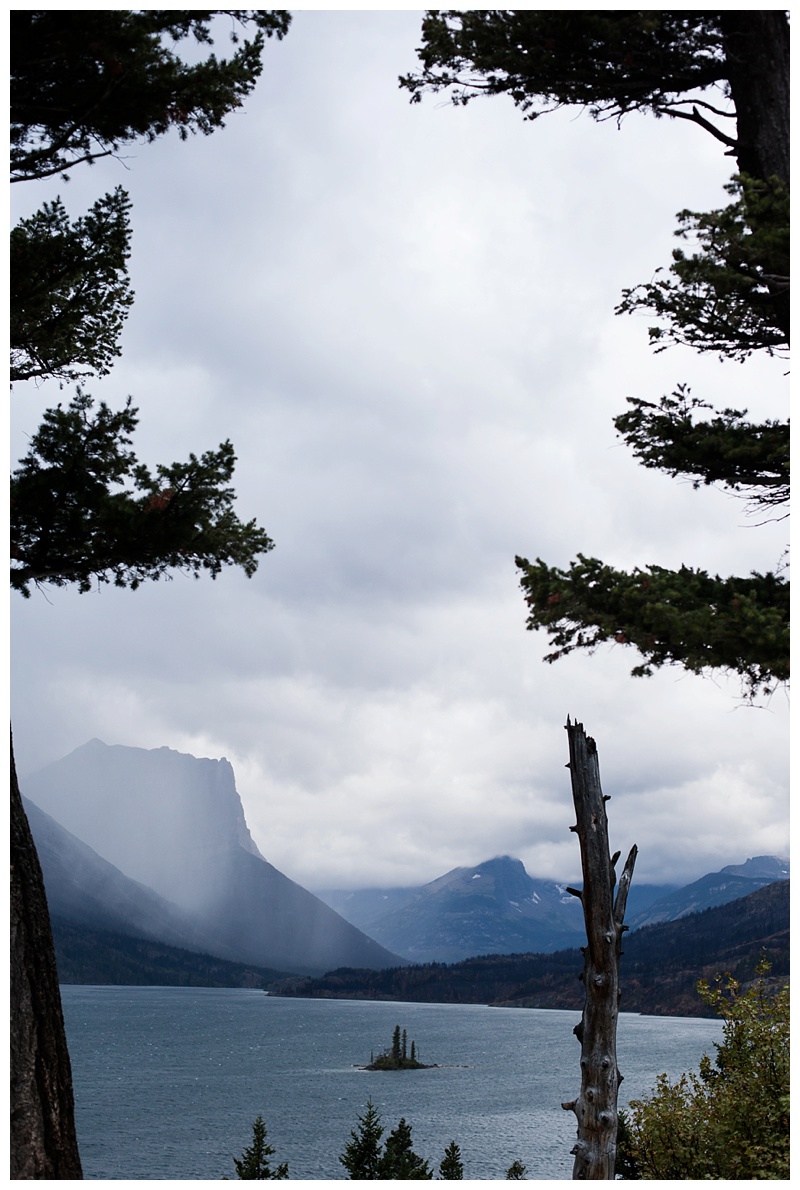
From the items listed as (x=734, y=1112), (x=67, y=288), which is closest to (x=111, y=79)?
(x=67, y=288)

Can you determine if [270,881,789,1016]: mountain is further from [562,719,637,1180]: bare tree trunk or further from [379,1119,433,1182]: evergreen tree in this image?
[562,719,637,1180]: bare tree trunk

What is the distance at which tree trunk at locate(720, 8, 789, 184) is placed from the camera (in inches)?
176

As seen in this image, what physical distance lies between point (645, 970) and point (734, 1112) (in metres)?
95.1

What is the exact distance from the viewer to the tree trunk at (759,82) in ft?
14.7

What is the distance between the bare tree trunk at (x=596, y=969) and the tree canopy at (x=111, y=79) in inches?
176

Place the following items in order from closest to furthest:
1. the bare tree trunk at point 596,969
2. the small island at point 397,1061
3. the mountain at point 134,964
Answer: the bare tree trunk at point 596,969 < the small island at point 397,1061 < the mountain at point 134,964

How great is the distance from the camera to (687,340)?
4.54 meters

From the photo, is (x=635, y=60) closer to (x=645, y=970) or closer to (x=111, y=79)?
(x=111, y=79)

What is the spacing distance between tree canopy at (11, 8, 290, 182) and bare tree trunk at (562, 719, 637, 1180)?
4.47m

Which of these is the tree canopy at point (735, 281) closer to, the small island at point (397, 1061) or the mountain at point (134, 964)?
the small island at point (397, 1061)

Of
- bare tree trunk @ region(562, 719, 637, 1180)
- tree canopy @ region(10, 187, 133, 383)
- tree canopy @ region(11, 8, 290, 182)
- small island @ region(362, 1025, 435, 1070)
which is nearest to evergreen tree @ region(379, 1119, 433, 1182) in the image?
bare tree trunk @ region(562, 719, 637, 1180)

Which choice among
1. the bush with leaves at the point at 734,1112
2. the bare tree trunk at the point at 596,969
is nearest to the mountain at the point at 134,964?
the bush with leaves at the point at 734,1112

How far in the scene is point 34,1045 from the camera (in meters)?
4.06

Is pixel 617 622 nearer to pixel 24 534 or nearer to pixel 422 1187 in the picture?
pixel 422 1187
